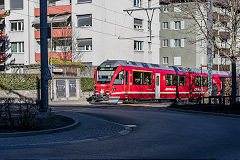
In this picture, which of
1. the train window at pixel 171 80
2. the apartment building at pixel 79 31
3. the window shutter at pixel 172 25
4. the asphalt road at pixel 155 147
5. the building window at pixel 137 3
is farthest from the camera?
the window shutter at pixel 172 25

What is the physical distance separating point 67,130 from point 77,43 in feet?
109

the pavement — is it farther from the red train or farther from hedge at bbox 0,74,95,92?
hedge at bbox 0,74,95,92

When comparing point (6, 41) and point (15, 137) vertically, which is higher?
point (6, 41)

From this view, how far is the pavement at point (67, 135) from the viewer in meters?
10.2

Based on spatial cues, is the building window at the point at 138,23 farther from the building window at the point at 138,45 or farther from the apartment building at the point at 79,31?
the building window at the point at 138,45

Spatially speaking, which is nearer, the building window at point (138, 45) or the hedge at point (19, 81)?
the hedge at point (19, 81)

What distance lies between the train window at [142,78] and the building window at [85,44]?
16.2m

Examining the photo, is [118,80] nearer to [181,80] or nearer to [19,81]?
[181,80]

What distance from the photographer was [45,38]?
15430mm

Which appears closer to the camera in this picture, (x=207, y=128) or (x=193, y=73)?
(x=207, y=128)

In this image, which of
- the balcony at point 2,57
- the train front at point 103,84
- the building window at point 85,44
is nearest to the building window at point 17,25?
the balcony at point 2,57

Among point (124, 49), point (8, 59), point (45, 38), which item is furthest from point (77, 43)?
point (45, 38)

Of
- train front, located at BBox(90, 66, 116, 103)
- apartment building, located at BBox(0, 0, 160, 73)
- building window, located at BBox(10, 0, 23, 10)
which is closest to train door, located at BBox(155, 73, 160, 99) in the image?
train front, located at BBox(90, 66, 116, 103)

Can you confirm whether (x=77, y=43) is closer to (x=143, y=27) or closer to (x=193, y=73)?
(x=143, y=27)
